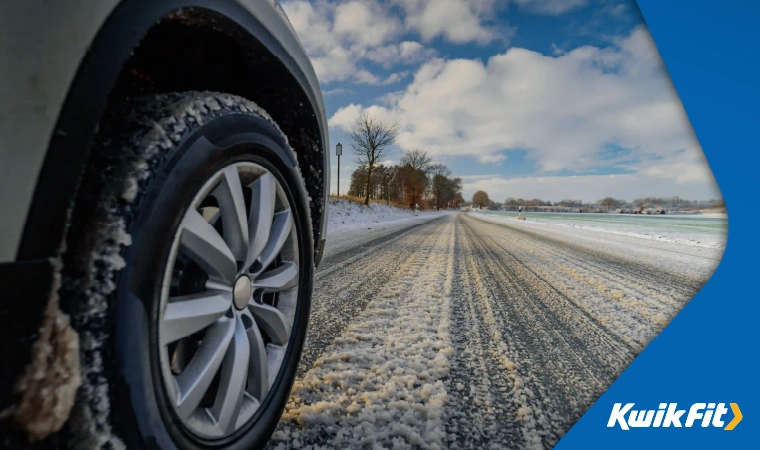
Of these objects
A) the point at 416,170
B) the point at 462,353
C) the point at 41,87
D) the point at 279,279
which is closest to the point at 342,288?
the point at 462,353

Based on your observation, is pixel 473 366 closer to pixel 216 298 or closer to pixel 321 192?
pixel 321 192

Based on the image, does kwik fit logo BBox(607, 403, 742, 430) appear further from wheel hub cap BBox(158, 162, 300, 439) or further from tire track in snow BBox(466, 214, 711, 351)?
wheel hub cap BBox(158, 162, 300, 439)

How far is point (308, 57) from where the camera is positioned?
1353 millimetres

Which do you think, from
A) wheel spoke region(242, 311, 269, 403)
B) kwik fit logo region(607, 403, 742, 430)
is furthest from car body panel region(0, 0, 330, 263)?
kwik fit logo region(607, 403, 742, 430)

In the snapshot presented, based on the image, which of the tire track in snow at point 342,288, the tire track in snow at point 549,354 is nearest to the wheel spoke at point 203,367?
the tire track in snow at point 342,288

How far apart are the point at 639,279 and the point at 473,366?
10.8 ft

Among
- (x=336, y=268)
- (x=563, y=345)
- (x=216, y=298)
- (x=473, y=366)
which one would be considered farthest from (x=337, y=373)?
(x=336, y=268)

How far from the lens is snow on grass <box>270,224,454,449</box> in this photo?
110 cm

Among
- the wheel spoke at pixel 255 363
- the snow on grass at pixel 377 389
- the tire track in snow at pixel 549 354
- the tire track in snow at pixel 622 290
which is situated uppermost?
the wheel spoke at pixel 255 363

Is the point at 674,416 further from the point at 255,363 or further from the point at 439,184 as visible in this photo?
the point at 439,184

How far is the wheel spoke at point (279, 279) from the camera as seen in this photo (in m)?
1.07

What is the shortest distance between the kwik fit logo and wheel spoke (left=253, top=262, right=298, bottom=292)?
47.7 inches

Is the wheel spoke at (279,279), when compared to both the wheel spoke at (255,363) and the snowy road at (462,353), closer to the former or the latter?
the wheel spoke at (255,363)

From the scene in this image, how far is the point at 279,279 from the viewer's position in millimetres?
1127
